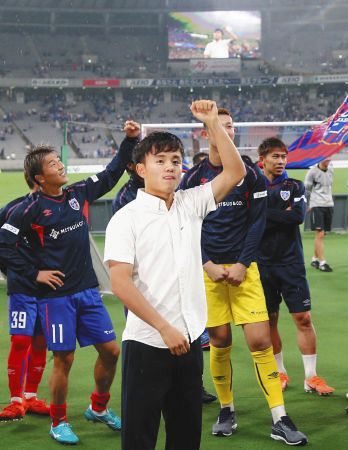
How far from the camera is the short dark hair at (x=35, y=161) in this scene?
5.04 m

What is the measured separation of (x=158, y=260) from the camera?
327cm

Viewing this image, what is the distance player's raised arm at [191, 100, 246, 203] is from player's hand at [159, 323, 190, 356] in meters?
0.72

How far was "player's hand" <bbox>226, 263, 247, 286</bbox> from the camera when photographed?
482cm

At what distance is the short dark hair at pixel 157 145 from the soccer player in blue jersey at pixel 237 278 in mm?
1425

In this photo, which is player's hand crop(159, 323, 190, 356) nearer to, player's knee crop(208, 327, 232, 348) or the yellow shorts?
the yellow shorts

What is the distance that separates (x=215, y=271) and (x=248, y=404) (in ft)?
A: 4.49

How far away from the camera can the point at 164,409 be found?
3.43m

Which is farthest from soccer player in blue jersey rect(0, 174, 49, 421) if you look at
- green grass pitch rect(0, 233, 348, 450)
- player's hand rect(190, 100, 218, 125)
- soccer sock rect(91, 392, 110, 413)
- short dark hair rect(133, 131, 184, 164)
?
player's hand rect(190, 100, 218, 125)

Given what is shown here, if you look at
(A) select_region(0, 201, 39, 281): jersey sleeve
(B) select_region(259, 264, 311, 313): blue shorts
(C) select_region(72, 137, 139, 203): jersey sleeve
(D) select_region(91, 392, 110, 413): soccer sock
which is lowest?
(D) select_region(91, 392, 110, 413): soccer sock

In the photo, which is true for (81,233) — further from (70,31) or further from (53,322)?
(70,31)

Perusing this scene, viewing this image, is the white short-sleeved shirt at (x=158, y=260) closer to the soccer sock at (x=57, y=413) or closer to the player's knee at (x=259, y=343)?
the player's knee at (x=259, y=343)

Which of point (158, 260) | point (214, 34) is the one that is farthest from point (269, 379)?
point (214, 34)

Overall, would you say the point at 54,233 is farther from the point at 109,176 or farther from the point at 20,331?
the point at 20,331

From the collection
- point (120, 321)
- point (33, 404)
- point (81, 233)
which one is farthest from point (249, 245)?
point (120, 321)
